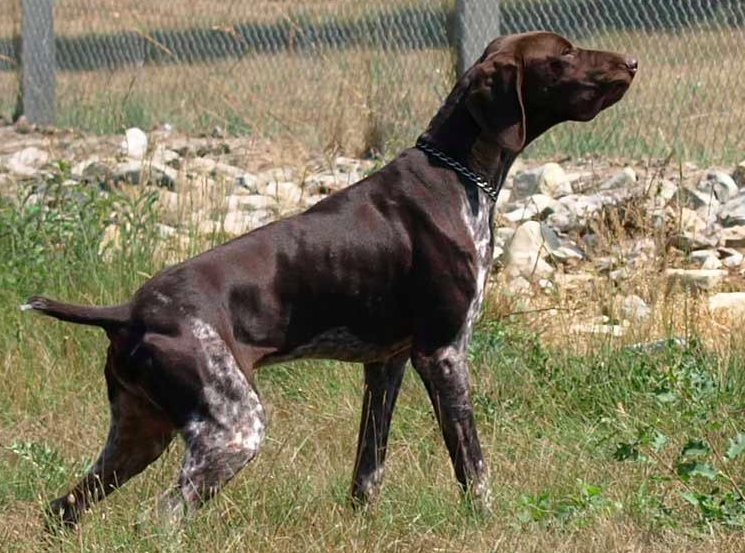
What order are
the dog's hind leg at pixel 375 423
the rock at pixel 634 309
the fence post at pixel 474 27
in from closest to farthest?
the dog's hind leg at pixel 375 423 → the rock at pixel 634 309 → the fence post at pixel 474 27

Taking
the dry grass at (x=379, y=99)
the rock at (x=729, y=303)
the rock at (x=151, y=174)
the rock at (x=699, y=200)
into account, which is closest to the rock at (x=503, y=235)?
the rock at (x=699, y=200)

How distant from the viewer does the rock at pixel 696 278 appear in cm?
720

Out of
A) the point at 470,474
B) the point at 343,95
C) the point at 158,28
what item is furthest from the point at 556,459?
the point at 158,28

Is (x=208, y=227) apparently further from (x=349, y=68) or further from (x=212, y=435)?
(x=212, y=435)

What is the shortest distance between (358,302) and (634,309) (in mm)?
2362

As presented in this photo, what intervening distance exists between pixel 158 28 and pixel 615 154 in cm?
411

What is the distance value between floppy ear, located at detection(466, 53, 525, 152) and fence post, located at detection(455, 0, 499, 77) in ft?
11.4

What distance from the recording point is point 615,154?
9.06 meters

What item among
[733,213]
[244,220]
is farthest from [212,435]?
[733,213]

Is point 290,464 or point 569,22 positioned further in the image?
point 569,22

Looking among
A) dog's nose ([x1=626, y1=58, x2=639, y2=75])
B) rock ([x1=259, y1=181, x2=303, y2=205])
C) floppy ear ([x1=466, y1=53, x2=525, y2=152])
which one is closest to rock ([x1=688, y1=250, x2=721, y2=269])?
rock ([x1=259, y1=181, x2=303, y2=205])

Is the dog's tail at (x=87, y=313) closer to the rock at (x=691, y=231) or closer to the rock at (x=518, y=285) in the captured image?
the rock at (x=518, y=285)

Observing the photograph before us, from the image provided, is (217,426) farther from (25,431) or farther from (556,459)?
(25,431)

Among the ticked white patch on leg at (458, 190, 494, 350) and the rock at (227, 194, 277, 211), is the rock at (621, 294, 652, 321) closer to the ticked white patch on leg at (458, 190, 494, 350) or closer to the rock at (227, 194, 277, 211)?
the ticked white patch on leg at (458, 190, 494, 350)
